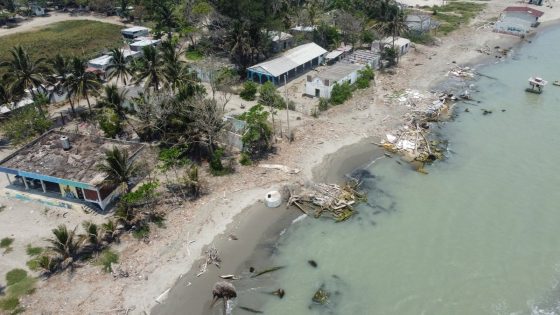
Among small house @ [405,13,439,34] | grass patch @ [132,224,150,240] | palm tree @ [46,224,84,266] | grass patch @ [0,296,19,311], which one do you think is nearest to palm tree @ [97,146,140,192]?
grass patch @ [132,224,150,240]

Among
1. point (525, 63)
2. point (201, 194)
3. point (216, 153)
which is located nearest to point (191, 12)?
point (216, 153)

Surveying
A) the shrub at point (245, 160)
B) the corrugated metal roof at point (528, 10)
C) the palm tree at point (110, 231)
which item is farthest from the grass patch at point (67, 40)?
the corrugated metal roof at point (528, 10)

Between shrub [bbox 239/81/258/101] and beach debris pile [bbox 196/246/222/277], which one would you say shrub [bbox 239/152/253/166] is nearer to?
beach debris pile [bbox 196/246/222/277]

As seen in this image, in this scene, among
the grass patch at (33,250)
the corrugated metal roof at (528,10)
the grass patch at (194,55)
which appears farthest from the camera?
the corrugated metal roof at (528,10)

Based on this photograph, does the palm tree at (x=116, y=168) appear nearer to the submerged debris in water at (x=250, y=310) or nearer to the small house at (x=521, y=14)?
the submerged debris in water at (x=250, y=310)

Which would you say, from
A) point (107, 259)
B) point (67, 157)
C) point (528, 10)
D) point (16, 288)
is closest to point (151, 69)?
point (67, 157)

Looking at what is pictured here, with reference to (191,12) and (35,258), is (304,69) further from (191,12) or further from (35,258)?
(35,258)
